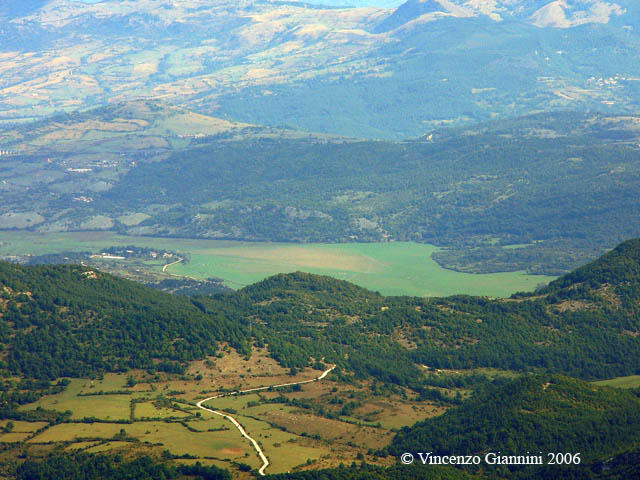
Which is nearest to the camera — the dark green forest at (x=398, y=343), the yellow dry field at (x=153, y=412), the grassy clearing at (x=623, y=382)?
the dark green forest at (x=398, y=343)

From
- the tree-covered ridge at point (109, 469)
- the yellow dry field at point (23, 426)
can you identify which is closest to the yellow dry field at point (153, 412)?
the yellow dry field at point (23, 426)

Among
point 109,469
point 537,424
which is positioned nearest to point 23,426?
point 109,469

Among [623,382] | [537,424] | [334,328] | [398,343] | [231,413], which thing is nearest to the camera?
[537,424]

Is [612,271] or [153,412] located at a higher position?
[153,412]

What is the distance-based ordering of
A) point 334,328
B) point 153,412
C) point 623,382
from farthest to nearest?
point 334,328
point 623,382
point 153,412

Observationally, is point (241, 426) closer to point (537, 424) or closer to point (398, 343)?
point (537, 424)

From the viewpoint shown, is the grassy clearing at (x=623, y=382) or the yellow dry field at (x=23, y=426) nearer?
the yellow dry field at (x=23, y=426)

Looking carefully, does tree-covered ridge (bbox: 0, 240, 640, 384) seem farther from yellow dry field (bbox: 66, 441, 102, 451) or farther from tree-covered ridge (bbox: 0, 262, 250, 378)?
yellow dry field (bbox: 66, 441, 102, 451)

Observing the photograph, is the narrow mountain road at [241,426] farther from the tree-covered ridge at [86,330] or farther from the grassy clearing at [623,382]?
the grassy clearing at [623,382]
